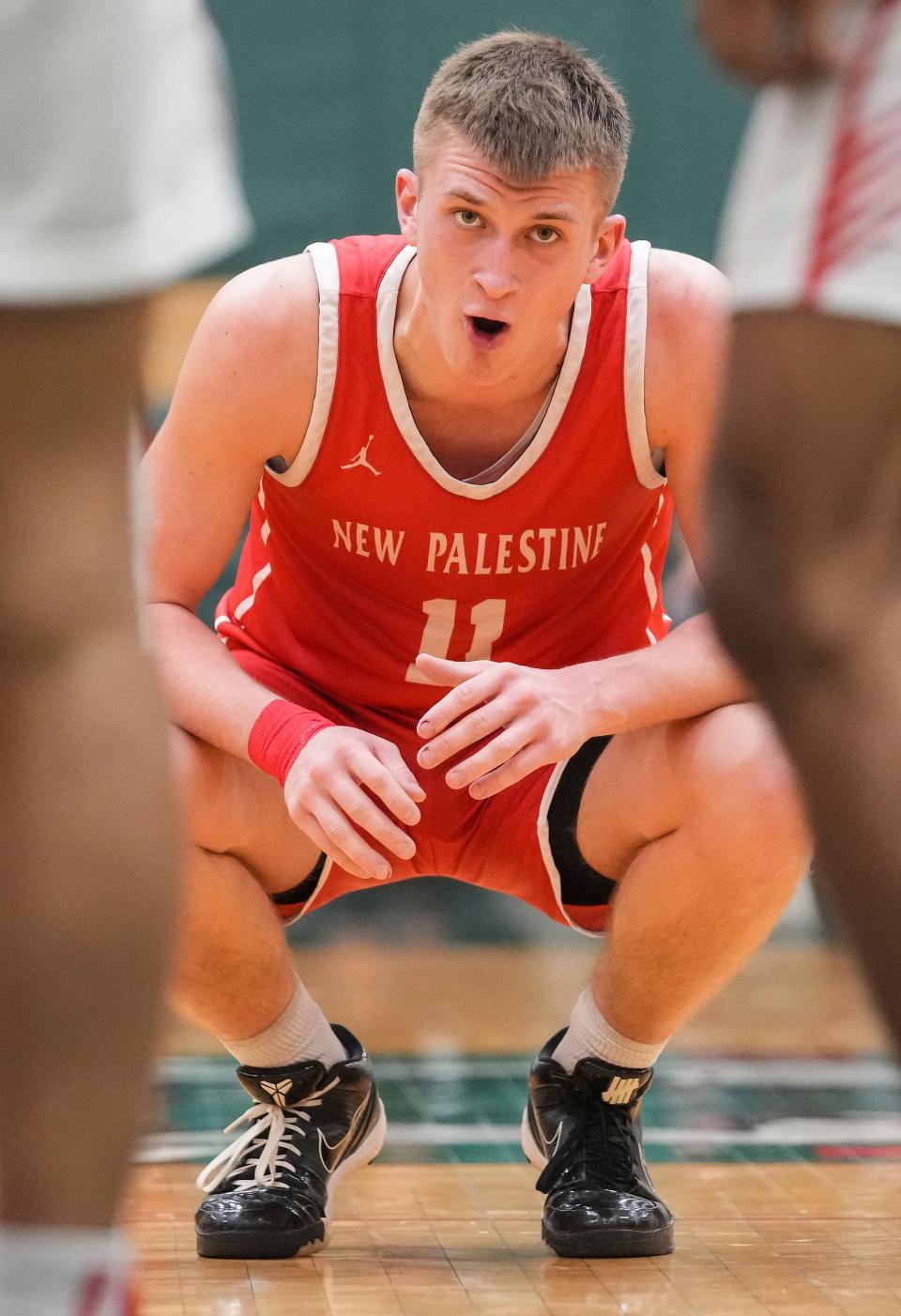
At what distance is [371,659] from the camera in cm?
215

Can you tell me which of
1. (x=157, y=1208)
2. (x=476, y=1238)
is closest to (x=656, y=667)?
(x=476, y=1238)

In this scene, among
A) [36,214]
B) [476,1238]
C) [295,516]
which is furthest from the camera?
[295,516]

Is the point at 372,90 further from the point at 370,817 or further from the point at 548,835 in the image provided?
the point at 370,817

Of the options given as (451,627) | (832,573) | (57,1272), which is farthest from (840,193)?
(451,627)

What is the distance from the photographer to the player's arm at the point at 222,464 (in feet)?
6.43

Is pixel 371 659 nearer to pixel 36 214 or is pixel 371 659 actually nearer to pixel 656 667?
pixel 656 667

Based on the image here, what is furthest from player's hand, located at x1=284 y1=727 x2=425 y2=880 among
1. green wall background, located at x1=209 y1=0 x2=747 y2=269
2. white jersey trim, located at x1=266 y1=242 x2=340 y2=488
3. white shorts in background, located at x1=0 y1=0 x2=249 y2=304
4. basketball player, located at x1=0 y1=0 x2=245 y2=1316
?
green wall background, located at x1=209 y1=0 x2=747 y2=269

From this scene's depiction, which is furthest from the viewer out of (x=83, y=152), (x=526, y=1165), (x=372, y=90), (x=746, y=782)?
(x=372, y=90)

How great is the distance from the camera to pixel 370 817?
5.60ft

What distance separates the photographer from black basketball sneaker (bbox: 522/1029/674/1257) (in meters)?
1.79

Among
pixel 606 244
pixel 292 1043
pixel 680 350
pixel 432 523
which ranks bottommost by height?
pixel 292 1043

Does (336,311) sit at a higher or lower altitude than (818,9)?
lower

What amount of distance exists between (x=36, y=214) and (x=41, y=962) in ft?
1.29

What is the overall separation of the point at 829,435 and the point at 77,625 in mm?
428
